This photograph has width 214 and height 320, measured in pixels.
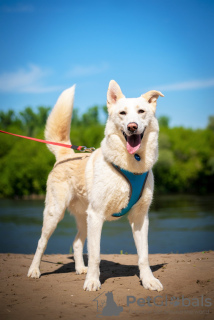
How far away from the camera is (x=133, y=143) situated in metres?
4.24

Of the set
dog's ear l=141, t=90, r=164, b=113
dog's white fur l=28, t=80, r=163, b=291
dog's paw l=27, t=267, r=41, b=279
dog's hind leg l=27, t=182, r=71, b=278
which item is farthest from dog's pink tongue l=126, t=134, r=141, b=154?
dog's paw l=27, t=267, r=41, b=279

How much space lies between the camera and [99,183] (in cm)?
451

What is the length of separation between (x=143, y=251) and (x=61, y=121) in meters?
2.80

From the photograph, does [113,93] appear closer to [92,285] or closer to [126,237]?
[92,285]

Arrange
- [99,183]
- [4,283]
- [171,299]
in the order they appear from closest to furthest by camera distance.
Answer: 1. [171,299]
2. [99,183]
3. [4,283]

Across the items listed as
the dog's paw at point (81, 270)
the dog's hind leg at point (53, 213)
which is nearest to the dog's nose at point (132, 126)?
the dog's hind leg at point (53, 213)

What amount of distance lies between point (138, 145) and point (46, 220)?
7.39 ft

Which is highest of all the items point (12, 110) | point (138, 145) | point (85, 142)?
point (12, 110)

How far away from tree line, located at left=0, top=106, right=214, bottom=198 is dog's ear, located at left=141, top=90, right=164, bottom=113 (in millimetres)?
36194

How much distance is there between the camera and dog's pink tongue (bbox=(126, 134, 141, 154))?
419 cm

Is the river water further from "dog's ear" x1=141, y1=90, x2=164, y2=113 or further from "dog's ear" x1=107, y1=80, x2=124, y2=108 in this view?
"dog's ear" x1=141, y1=90, x2=164, y2=113

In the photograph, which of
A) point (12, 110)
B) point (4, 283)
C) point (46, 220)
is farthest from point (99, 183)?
point (12, 110)

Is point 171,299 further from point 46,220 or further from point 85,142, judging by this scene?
point 85,142

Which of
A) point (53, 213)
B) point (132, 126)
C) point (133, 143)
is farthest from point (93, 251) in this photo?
point (132, 126)
